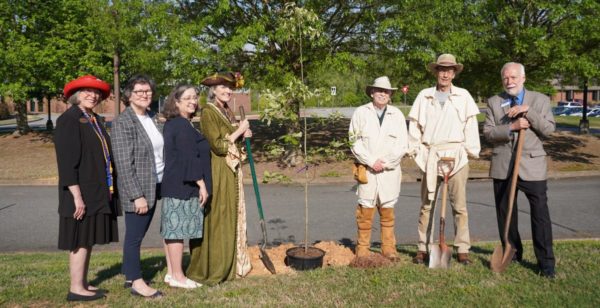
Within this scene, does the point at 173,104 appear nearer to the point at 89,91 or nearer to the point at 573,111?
the point at 89,91

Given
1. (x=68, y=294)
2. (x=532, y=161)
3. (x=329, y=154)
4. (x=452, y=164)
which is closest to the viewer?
(x=68, y=294)

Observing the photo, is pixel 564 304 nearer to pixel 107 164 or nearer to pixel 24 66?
pixel 107 164

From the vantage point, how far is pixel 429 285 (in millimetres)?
4398

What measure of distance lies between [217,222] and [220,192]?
29 centimetres

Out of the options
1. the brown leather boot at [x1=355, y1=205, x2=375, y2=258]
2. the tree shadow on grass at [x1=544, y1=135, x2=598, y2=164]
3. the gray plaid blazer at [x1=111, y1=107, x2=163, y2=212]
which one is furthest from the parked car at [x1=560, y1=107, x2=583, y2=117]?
the gray plaid blazer at [x1=111, y1=107, x2=163, y2=212]

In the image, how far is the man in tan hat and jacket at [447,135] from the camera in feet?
16.1

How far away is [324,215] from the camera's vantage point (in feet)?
27.9

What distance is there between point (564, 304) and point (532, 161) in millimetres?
1352

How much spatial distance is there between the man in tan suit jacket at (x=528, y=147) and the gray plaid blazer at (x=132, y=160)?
3.23 metres

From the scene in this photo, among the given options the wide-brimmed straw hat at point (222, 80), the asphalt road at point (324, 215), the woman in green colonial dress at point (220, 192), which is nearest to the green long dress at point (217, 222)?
the woman in green colonial dress at point (220, 192)

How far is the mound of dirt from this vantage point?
5055 mm

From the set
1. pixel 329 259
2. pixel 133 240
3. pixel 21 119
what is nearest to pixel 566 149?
pixel 329 259

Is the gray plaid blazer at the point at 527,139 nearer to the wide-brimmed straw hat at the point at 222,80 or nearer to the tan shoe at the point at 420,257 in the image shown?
the tan shoe at the point at 420,257

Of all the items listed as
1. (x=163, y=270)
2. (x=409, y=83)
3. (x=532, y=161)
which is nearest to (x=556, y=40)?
(x=409, y=83)
